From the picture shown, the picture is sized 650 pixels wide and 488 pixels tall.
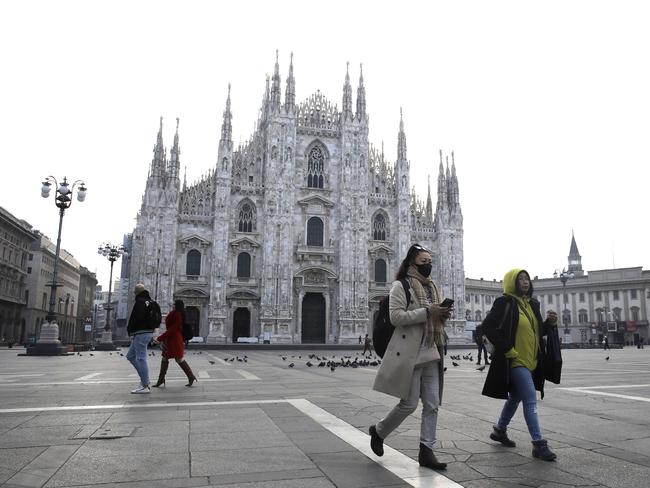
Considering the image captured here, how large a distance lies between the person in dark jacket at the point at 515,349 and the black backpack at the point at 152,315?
5.99 metres

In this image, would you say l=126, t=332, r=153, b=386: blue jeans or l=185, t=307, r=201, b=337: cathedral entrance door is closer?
l=126, t=332, r=153, b=386: blue jeans

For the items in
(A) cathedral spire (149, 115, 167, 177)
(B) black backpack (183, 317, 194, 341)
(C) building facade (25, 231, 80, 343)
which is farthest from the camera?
(C) building facade (25, 231, 80, 343)

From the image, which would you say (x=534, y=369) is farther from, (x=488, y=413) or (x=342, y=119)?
(x=342, y=119)

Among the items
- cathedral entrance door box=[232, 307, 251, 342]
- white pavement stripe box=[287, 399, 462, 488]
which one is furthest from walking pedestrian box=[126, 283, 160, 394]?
cathedral entrance door box=[232, 307, 251, 342]

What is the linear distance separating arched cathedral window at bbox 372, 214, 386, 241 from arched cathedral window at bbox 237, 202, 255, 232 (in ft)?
33.1

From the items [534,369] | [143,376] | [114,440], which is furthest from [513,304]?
[143,376]

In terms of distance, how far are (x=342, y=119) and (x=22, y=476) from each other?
1651 inches

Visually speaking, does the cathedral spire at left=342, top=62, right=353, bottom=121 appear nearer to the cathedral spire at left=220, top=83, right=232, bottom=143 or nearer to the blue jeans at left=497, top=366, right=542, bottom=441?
the cathedral spire at left=220, top=83, right=232, bottom=143

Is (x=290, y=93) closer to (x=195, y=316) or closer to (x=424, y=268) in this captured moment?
(x=195, y=316)

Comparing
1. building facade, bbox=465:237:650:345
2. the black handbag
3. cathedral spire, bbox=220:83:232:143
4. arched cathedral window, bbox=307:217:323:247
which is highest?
Result: cathedral spire, bbox=220:83:232:143

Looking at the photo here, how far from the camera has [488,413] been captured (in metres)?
6.73

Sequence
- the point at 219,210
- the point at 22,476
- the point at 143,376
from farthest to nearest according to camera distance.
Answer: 1. the point at 219,210
2. the point at 143,376
3. the point at 22,476

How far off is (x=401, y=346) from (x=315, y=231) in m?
38.2

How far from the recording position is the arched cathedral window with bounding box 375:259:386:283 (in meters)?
43.4
